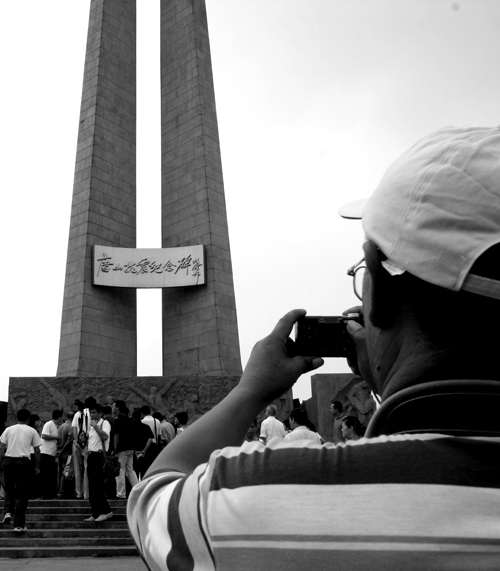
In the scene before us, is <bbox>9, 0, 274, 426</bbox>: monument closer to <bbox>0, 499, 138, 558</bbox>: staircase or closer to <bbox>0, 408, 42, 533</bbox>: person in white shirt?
<bbox>0, 499, 138, 558</bbox>: staircase

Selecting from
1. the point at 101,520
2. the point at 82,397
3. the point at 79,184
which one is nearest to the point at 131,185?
the point at 79,184

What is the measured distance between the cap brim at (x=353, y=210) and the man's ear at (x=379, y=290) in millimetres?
105

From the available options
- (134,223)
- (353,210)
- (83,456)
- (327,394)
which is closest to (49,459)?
(83,456)

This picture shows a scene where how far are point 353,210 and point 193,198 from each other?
60.2 ft

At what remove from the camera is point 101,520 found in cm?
810

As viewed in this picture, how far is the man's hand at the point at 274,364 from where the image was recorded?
3.22 feet

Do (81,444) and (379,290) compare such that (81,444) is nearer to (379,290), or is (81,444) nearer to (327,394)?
(327,394)

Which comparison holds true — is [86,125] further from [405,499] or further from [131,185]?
[405,499]

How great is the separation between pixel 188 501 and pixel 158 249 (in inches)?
696

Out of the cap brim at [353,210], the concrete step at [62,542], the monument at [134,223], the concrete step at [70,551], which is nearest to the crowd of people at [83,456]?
the concrete step at [62,542]

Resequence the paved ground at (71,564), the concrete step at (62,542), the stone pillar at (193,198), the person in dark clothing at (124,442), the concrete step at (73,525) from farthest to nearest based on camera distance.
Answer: the stone pillar at (193,198)
the person in dark clothing at (124,442)
the concrete step at (73,525)
the concrete step at (62,542)
the paved ground at (71,564)

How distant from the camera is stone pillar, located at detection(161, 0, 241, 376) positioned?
18031 mm

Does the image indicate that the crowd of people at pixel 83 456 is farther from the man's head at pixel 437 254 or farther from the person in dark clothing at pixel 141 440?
the man's head at pixel 437 254

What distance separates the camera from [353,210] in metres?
0.98
